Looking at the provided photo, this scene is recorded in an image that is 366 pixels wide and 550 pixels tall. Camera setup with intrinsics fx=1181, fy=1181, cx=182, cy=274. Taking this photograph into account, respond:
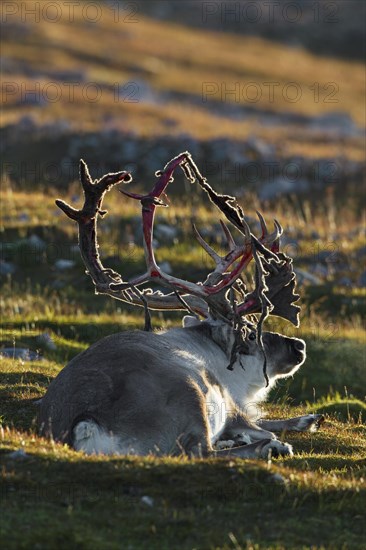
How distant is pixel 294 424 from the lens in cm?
1317

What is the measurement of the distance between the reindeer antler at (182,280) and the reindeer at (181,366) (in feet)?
0.04

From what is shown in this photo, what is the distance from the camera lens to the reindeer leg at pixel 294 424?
43.1 feet

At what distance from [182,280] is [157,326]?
246 inches

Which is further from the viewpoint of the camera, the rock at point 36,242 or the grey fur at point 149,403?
the rock at point 36,242

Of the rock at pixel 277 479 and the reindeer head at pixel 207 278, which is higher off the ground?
the reindeer head at pixel 207 278

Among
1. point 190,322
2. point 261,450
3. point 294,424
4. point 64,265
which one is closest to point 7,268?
point 64,265

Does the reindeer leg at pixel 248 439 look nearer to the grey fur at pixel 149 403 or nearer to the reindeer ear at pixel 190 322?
the grey fur at pixel 149 403

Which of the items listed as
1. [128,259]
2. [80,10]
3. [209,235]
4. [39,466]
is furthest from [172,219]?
[80,10]

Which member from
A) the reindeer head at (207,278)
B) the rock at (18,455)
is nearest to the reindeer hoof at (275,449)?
→ the reindeer head at (207,278)

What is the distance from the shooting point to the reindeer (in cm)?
1060

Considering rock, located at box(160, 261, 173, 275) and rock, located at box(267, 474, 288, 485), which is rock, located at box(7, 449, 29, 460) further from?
rock, located at box(160, 261, 173, 275)

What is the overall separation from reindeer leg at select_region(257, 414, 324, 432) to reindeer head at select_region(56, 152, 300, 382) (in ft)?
3.10

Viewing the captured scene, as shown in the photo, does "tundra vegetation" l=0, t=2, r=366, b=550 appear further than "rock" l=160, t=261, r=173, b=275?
No

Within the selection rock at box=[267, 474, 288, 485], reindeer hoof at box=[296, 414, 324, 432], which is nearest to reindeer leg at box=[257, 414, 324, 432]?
reindeer hoof at box=[296, 414, 324, 432]
